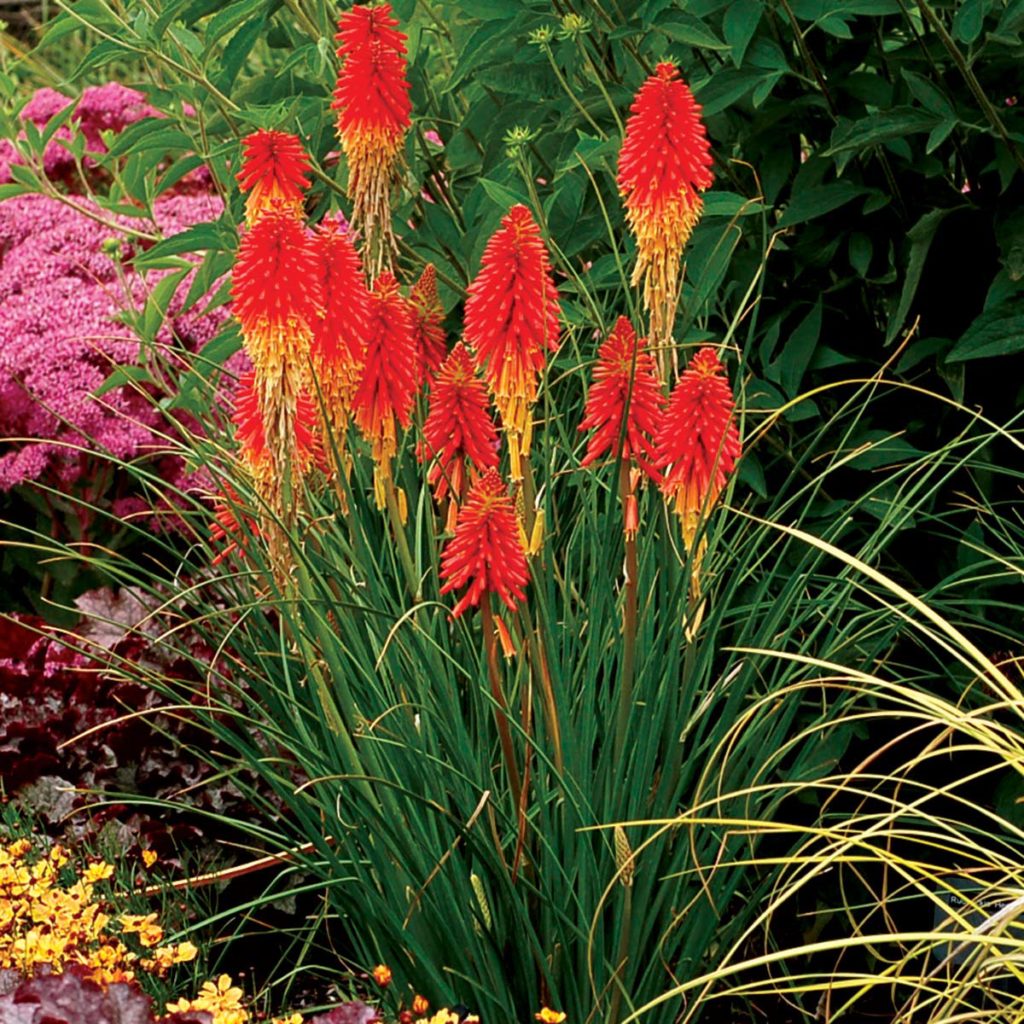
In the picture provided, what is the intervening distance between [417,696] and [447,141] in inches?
54.4

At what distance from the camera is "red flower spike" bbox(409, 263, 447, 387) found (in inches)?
86.7

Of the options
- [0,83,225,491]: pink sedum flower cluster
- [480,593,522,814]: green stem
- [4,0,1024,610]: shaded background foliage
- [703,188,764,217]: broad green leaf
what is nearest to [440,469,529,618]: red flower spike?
[480,593,522,814]: green stem

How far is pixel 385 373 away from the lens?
6.56 feet

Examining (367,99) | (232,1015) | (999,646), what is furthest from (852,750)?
(367,99)

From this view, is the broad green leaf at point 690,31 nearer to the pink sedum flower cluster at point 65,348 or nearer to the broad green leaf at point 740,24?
the broad green leaf at point 740,24

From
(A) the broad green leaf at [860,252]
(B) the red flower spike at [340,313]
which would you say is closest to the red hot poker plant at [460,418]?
(B) the red flower spike at [340,313]

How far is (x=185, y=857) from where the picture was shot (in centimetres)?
283

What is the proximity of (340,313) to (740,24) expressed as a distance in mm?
943

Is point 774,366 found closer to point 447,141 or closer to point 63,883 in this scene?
point 447,141

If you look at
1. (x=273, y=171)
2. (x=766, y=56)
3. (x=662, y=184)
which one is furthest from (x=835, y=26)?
(x=273, y=171)

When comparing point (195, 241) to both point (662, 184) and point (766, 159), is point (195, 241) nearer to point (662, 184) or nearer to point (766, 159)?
point (766, 159)

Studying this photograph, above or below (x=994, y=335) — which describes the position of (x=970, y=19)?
above

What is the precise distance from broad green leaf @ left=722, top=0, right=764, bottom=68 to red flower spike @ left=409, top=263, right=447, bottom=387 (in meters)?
0.62

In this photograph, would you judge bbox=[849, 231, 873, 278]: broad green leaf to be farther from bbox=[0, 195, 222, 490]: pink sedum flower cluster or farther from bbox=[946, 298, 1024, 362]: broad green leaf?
bbox=[0, 195, 222, 490]: pink sedum flower cluster
